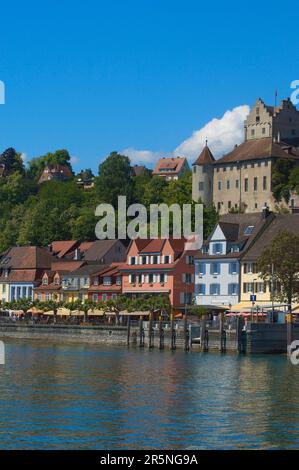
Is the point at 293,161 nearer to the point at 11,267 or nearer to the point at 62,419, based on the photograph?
the point at 11,267

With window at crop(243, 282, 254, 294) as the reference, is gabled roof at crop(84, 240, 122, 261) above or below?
above

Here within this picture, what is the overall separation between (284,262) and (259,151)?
241ft

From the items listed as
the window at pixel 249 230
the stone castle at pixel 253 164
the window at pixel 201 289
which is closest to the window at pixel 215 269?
the window at pixel 201 289

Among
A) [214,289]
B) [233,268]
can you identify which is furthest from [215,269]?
[233,268]

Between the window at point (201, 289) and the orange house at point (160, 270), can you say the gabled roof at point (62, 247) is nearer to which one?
the orange house at point (160, 270)

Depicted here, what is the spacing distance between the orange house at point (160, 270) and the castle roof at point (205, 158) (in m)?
41.4

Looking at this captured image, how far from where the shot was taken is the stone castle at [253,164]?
161 metres

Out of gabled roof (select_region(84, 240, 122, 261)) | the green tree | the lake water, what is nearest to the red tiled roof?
gabled roof (select_region(84, 240, 122, 261))

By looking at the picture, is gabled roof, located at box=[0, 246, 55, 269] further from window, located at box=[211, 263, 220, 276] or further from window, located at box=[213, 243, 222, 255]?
window, located at box=[213, 243, 222, 255]

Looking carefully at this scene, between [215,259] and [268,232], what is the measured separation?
626 cm

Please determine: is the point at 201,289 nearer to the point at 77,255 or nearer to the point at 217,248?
the point at 217,248

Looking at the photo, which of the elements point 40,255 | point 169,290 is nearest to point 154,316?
point 169,290

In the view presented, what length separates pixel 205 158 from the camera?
172000 millimetres

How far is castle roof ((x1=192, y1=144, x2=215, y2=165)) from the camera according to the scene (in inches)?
6742
